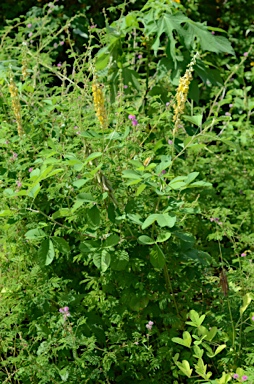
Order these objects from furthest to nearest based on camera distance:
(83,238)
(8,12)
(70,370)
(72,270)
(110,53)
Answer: (8,12), (110,53), (72,270), (83,238), (70,370)

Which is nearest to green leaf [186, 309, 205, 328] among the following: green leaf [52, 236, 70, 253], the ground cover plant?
the ground cover plant

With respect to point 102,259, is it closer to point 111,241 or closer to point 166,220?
point 111,241

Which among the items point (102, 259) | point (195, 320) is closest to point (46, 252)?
point (102, 259)

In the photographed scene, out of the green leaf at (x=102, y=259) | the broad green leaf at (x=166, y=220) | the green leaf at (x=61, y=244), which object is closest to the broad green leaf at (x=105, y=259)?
the green leaf at (x=102, y=259)

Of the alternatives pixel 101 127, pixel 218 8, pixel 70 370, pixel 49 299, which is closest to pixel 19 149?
pixel 101 127

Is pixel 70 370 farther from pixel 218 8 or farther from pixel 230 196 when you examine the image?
pixel 218 8

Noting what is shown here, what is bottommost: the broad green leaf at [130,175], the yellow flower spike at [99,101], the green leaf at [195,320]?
the green leaf at [195,320]

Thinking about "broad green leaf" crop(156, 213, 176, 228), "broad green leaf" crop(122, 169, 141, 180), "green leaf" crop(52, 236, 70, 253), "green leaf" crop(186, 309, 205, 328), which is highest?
"broad green leaf" crop(122, 169, 141, 180)

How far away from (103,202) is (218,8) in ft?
12.8

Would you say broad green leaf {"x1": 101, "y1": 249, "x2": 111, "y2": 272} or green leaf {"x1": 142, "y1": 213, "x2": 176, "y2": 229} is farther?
broad green leaf {"x1": 101, "y1": 249, "x2": 111, "y2": 272}

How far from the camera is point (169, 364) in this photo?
2.68 meters

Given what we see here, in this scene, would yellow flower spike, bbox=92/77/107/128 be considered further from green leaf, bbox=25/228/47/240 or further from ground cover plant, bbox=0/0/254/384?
green leaf, bbox=25/228/47/240

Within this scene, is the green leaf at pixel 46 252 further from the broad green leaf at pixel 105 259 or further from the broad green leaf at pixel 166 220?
the broad green leaf at pixel 166 220

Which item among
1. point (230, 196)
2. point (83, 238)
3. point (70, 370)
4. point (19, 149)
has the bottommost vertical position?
point (230, 196)
